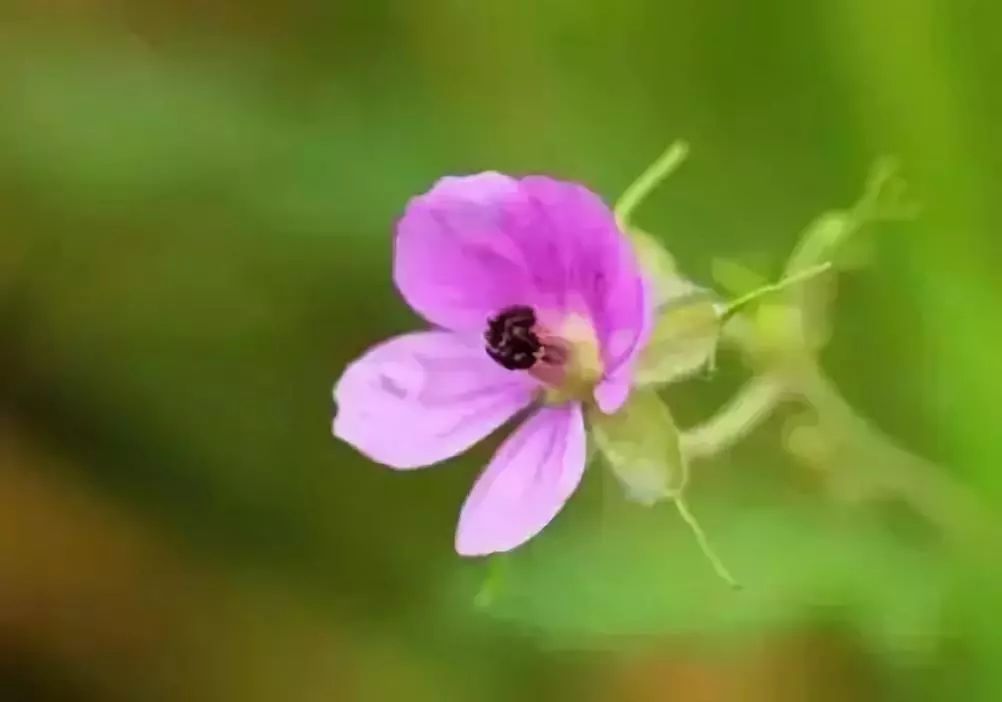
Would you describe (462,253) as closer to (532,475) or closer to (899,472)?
(532,475)

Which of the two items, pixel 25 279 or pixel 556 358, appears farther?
pixel 25 279

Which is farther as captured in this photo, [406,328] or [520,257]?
[406,328]

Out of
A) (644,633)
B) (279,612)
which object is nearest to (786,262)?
(644,633)

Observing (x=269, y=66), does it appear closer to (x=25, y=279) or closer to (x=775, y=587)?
(x=25, y=279)

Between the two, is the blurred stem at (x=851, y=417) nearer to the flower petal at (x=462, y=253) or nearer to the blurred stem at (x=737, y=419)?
the blurred stem at (x=737, y=419)

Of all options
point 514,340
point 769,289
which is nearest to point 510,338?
point 514,340

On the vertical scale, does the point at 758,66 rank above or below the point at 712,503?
above

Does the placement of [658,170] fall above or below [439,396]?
above

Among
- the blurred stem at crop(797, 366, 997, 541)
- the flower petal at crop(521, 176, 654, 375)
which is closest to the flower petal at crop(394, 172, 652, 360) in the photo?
the flower petal at crop(521, 176, 654, 375)
